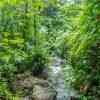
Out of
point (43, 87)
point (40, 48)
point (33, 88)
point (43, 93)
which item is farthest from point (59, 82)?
point (40, 48)

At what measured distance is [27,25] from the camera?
7895 mm

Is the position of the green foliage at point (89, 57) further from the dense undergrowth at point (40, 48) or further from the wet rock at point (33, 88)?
the wet rock at point (33, 88)

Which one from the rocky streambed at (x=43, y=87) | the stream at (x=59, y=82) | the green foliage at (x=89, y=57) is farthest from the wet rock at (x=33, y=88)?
the green foliage at (x=89, y=57)

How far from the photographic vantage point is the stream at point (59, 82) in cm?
633

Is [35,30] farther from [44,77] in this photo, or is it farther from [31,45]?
[44,77]

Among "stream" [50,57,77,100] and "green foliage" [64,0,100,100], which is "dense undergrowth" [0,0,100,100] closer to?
"green foliage" [64,0,100,100]

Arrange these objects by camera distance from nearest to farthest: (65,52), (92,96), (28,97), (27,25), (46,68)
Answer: (92,96) → (28,97) → (27,25) → (46,68) → (65,52)

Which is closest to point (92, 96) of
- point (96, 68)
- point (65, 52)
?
point (96, 68)

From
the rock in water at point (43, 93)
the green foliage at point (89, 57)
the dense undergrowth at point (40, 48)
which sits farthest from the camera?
the rock in water at point (43, 93)

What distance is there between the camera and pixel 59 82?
25.1ft

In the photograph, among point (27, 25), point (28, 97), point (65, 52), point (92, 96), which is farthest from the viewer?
point (65, 52)

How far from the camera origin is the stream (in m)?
6.33

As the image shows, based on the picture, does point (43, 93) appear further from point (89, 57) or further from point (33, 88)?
point (89, 57)

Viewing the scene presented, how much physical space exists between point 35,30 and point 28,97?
276 centimetres
